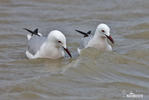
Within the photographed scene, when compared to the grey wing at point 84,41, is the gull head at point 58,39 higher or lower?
lower

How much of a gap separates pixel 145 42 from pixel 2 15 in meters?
4.65

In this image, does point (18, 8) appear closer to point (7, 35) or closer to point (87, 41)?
point (7, 35)

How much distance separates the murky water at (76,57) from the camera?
30.1ft

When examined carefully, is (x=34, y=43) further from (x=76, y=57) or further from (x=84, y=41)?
(x=84, y=41)

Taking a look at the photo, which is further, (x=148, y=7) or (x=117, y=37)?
(x=148, y=7)

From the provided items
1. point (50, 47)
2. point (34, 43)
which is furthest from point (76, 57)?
point (34, 43)

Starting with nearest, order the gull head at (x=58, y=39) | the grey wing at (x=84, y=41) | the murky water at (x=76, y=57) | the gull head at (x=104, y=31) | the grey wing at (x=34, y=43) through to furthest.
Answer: the murky water at (x=76, y=57), the gull head at (x=58, y=39), the grey wing at (x=34, y=43), the gull head at (x=104, y=31), the grey wing at (x=84, y=41)

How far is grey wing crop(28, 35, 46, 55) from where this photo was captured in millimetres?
11500

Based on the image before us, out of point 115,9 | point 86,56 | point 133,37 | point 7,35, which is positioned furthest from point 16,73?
point 115,9

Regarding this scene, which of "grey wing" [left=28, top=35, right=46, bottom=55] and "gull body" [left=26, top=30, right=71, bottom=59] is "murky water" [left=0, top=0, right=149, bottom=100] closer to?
"gull body" [left=26, top=30, right=71, bottom=59]

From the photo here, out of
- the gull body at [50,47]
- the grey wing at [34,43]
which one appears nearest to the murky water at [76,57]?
the gull body at [50,47]

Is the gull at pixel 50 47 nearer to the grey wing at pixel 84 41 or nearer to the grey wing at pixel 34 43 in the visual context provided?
the grey wing at pixel 34 43

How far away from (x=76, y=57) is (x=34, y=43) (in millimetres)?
1011

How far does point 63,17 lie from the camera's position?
1503 centimetres
